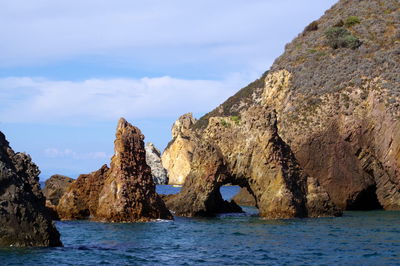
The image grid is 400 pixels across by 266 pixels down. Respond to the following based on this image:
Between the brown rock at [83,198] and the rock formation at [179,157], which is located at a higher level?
the rock formation at [179,157]

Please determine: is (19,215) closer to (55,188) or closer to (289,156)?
(289,156)

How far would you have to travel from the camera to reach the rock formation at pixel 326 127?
139 feet

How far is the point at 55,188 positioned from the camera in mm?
48969

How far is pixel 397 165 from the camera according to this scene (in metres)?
50.1

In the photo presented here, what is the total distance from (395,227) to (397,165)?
15.0m

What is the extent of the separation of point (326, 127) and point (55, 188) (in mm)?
22071

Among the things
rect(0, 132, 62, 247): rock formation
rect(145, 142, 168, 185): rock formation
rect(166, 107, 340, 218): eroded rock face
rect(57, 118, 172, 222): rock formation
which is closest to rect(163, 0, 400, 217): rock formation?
rect(166, 107, 340, 218): eroded rock face

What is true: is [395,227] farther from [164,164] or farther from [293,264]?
[164,164]

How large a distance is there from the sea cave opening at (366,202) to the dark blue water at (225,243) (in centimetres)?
852

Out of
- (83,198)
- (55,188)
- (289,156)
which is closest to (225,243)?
(289,156)

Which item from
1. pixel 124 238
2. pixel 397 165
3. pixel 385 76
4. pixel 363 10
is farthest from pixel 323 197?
pixel 363 10

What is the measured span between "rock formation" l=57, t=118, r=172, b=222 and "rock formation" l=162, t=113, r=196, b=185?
105328 millimetres

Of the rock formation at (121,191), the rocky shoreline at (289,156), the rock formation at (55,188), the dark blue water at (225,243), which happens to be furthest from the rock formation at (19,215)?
the rock formation at (55,188)

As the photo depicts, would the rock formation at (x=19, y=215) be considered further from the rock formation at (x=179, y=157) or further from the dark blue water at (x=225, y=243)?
the rock formation at (x=179, y=157)
